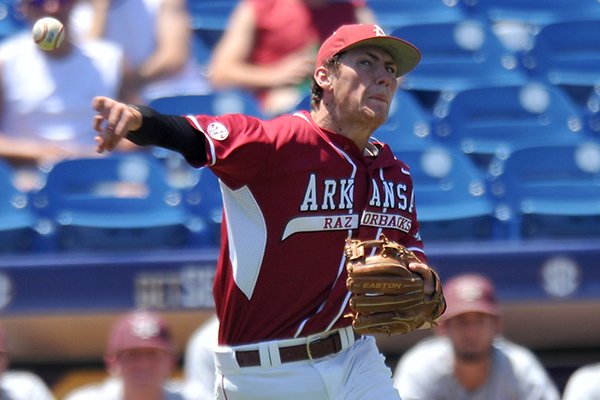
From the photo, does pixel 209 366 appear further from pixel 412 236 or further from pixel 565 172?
pixel 565 172

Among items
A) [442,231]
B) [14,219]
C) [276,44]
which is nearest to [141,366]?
[14,219]

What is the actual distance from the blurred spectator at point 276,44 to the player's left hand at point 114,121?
3026 mm

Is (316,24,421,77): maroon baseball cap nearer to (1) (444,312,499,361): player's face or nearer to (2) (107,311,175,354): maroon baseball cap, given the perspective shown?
(1) (444,312,499,361): player's face

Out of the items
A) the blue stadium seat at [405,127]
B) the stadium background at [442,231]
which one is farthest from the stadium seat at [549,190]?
the blue stadium seat at [405,127]

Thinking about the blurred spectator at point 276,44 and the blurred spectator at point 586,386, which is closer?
the blurred spectator at point 586,386

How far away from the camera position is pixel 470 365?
4.40m

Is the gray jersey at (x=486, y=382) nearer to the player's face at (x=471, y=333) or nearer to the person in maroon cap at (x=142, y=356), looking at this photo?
the player's face at (x=471, y=333)

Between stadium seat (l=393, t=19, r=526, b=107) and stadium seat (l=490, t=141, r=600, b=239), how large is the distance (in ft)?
2.49

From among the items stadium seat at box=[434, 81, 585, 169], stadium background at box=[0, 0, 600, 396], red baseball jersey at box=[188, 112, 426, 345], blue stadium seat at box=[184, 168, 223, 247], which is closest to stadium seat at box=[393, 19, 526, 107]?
stadium background at box=[0, 0, 600, 396]

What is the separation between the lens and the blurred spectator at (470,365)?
4.33m

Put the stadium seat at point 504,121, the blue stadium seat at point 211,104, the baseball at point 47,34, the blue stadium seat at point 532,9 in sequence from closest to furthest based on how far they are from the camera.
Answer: the baseball at point 47,34 → the blue stadium seat at point 211,104 → the stadium seat at point 504,121 → the blue stadium seat at point 532,9

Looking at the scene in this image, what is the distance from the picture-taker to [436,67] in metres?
5.99

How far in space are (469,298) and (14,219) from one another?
6.80ft

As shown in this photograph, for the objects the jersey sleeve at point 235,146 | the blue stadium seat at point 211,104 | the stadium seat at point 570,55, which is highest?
the stadium seat at point 570,55
